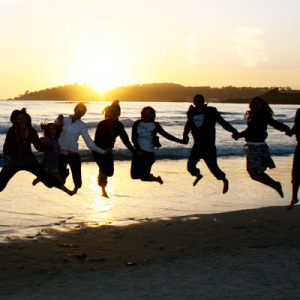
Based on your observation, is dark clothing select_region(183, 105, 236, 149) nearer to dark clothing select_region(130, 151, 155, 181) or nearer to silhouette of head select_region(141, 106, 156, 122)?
silhouette of head select_region(141, 106, 156, 122)

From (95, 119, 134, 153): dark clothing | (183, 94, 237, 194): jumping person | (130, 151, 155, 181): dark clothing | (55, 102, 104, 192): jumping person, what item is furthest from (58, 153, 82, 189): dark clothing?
(183, 94, 237, 194): jumping person

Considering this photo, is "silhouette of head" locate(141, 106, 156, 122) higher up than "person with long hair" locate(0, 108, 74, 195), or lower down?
higher up

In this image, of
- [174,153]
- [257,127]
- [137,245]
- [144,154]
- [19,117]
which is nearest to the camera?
[137,245]

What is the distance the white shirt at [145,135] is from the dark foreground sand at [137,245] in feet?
4.66

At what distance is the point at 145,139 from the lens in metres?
9.60

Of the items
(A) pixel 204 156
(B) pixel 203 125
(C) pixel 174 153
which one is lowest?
(C) pixel 174 153

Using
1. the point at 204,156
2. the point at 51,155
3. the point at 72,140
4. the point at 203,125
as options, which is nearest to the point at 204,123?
the point at 203,125

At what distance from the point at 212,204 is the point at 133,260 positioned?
4837mm

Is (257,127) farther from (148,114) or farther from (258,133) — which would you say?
(148,114)

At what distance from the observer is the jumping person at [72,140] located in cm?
903

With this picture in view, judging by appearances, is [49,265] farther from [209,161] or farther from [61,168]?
[209,161]

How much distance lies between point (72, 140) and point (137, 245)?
249 cm

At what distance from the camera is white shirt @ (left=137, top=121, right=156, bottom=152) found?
375 inches

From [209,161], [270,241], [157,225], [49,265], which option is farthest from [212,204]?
[49,265]
